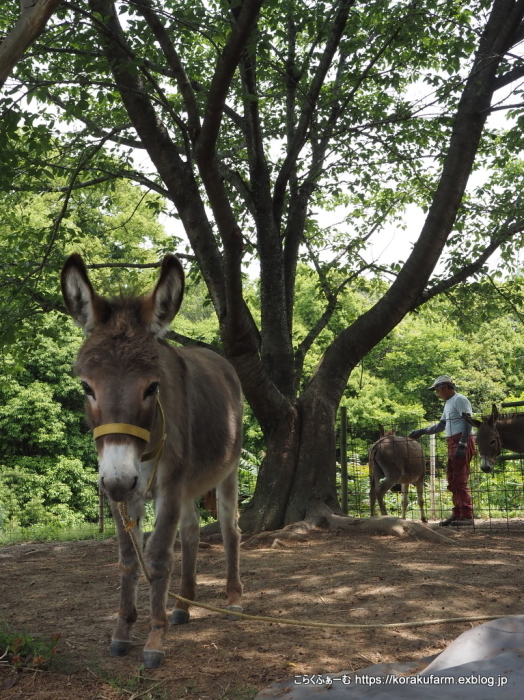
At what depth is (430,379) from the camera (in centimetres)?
3403

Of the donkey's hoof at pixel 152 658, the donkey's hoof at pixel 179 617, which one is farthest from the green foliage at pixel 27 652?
the donkey's hoof at pixel 179 617

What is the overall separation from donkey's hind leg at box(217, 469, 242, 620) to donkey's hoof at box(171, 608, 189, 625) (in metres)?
0.36

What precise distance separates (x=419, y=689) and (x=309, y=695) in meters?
0.56

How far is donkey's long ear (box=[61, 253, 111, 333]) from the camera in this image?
385 centimetres

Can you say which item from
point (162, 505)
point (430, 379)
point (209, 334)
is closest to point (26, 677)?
point (162, 505)

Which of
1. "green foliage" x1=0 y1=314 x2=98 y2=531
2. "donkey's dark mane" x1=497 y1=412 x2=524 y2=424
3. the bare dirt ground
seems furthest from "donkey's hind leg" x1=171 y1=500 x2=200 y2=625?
Result: "green foliage" x1=0 y1=314 x2=98 y2=531

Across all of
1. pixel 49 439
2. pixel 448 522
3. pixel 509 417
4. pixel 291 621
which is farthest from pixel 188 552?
pixel 49 439

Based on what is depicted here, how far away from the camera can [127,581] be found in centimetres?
446

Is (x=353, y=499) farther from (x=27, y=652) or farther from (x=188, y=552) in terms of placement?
(x=27, y=652)

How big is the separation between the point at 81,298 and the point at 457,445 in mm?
8430

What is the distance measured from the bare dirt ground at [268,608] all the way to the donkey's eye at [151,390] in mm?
1617

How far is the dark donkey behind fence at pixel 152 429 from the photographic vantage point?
11.7 feet

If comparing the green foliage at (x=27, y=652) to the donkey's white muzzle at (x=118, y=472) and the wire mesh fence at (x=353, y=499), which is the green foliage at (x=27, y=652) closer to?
the donkey's white muzzle at (x=118, y=472)

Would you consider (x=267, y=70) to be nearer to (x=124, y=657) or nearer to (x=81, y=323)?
(x=81, y=323)
